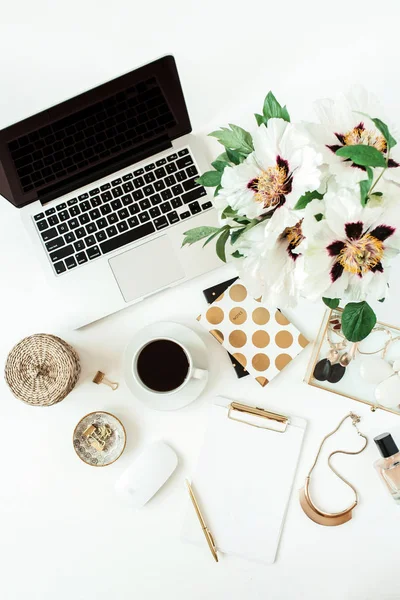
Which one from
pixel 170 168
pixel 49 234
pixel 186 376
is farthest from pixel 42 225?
pixel 186 376

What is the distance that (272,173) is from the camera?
49 cm

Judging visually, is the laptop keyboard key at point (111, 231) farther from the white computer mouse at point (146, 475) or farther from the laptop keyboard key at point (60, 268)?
the white computer mouse at point (146, 475)

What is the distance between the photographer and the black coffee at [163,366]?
785 millimetres

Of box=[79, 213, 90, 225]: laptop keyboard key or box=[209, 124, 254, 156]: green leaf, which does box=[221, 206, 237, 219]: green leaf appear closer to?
box=[209, 124, 254, 156]: green leaf

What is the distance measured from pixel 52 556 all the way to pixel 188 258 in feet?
1.71

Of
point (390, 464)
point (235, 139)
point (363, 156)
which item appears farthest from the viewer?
point (390, 464)

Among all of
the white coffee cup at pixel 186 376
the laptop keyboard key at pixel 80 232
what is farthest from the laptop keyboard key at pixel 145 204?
the white coffee cup at pixel 186 376

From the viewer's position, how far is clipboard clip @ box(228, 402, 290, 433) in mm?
805

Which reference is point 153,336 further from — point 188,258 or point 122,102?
point 122,102

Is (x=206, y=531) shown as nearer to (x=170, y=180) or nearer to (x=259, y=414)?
(x=259, y=414)

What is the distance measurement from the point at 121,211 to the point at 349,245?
47cm

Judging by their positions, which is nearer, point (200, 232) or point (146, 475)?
point (200, 232)

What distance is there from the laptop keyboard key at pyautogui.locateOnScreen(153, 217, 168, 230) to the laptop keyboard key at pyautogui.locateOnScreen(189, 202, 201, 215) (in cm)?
4

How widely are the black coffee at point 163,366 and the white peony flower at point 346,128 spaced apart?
0.40 metres
